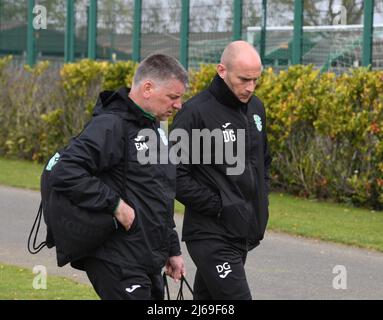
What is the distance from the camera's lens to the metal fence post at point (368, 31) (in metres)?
15.7

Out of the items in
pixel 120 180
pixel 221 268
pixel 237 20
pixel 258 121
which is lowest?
pixel 221 268

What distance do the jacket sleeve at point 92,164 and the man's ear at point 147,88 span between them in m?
0.20

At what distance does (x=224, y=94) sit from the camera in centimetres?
608

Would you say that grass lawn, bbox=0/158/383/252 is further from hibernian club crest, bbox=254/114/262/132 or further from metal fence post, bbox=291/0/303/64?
hibernian club crest, bbox=254/114/262/132

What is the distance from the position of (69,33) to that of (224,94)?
671 inches

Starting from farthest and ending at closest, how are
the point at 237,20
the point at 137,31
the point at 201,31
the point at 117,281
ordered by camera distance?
the point at 137,31 → the point at 201,31 → the point at 237,20 → the point at 117,281

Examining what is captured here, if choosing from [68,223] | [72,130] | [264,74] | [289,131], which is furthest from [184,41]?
[68,223]

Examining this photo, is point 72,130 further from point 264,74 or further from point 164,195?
point 164,195

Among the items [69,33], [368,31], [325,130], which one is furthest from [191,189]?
[69,33]

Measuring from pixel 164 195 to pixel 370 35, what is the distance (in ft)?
36.5

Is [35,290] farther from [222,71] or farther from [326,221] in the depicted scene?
[326,221]

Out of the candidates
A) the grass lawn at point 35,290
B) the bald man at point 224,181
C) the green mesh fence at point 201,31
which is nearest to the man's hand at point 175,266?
the bald man at point 224,181

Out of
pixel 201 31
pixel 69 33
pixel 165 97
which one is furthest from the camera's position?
pixel 69 33
